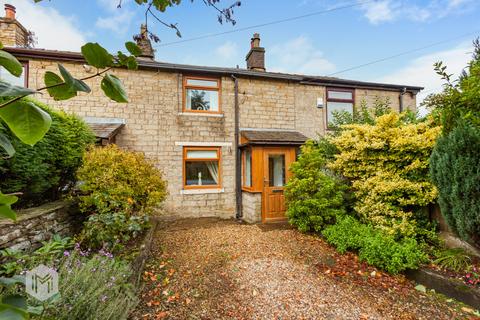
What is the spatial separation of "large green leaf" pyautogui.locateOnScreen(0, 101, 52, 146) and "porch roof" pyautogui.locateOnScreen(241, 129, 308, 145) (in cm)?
702

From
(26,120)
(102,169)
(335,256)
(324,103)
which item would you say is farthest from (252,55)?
(26,120)

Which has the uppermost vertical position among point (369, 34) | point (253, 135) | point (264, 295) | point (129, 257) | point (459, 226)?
point (369, 34)

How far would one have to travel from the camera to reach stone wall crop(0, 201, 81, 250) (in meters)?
2.91

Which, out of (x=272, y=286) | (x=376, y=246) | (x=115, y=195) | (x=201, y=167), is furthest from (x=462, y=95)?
(x=201, y=167)

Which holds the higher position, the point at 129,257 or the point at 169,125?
the point at 169,125

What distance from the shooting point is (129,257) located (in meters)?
3.62

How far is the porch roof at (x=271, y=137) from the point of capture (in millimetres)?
7590

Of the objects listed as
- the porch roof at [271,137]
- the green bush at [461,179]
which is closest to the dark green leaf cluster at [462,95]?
the green bush at [461,179]

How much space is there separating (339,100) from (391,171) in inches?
206

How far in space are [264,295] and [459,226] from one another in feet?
10.5

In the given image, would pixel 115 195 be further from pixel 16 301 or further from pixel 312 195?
pixel 312 195

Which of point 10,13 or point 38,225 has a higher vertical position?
point 10,13

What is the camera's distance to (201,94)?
332 inches

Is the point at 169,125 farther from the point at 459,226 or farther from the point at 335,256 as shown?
the point at 459,226
